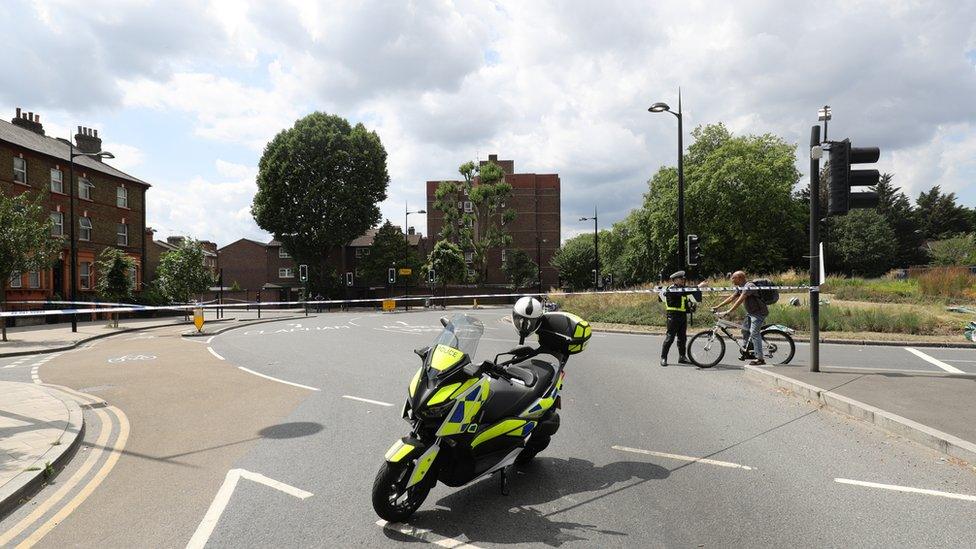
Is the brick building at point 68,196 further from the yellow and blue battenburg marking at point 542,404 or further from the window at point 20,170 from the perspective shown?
the yellow and blue battenburg marking at point 542,404

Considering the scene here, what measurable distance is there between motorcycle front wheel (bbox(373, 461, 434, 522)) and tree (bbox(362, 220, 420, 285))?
5118 centimetres

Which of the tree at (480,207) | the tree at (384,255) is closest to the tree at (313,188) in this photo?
the tree at (384,255)

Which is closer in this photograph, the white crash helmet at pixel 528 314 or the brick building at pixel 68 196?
the white crash helmet at pixel 528 314

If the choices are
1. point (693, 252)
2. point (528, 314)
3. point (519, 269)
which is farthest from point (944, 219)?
point (528, 314)

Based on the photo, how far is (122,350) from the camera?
14.5 metres

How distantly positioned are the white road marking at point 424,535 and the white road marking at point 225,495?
34.0 inches

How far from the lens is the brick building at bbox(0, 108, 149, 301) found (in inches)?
1145

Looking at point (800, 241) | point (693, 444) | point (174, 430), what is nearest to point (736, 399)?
point (693, 444)

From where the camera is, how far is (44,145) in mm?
A: 31891

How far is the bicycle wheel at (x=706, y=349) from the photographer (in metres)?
10.1

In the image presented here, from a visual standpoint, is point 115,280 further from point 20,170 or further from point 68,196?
point 68,196

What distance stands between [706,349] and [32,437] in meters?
9.63

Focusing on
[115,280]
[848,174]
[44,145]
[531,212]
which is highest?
[531,212]

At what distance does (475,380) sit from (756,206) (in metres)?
41.5
